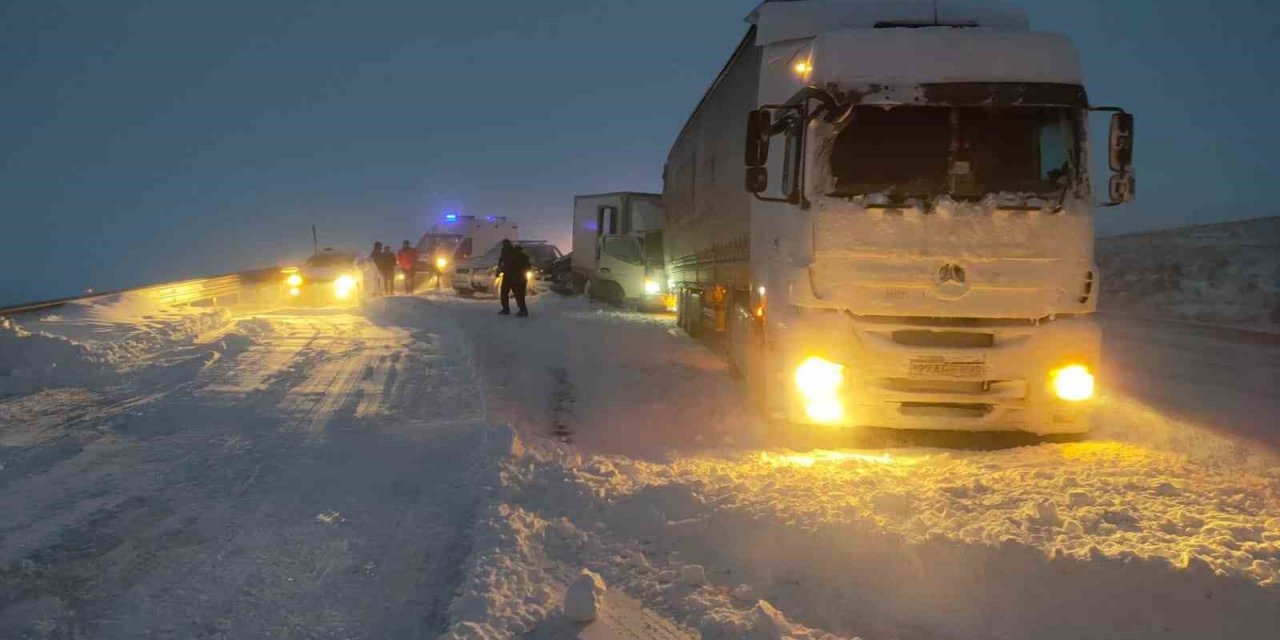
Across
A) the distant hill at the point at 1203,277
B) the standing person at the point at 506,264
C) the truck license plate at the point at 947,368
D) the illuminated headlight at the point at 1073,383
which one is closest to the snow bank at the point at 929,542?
the illuminated headlight at the point at 1073,383

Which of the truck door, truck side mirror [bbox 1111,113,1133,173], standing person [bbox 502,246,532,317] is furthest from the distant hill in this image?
standing person [bbox 502,246,532,317]

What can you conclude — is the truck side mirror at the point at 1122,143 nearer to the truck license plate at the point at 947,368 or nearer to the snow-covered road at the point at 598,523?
the truck license plate at the point at 947,368

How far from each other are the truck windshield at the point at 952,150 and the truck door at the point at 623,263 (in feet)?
Result: 51.6

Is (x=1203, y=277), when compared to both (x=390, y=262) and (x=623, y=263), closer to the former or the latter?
(x=623, y=263)

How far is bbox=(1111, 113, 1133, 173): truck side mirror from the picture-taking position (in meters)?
6.45

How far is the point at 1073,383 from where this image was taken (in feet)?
21.0

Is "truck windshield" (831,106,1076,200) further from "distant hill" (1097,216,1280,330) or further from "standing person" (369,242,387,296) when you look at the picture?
"standing person" (369,242,387,296)

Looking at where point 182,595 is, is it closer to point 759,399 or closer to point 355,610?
point 355,610

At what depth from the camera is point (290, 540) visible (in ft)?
14.4

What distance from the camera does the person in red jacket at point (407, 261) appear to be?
27.7 meters

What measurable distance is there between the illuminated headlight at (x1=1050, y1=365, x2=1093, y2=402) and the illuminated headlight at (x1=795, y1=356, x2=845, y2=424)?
5.61ft

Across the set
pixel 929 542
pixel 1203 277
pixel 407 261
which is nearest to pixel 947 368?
pixel 929 542

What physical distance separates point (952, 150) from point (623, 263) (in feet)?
53.7

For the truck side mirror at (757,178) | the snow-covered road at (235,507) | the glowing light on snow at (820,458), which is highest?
the truck side mirror at (757,178)
